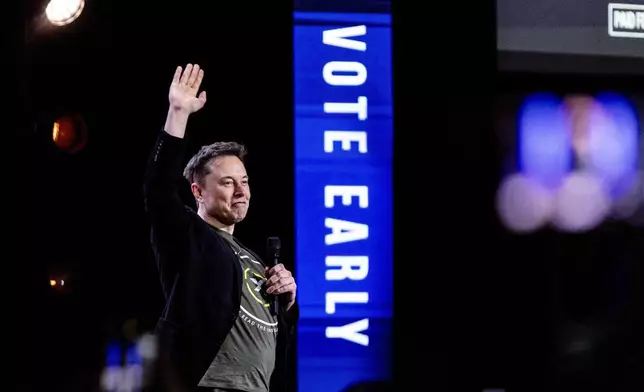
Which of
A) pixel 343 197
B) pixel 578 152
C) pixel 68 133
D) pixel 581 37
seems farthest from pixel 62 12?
pixel 578 152

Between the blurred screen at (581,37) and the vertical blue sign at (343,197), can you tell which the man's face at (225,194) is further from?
the blurred screen at (581,37)

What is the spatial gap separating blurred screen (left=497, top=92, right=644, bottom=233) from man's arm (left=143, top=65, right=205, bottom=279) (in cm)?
333

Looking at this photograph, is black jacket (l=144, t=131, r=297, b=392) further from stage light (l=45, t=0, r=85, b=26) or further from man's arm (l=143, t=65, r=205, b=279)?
stage light (l=45, t=0, r=85, b=26)

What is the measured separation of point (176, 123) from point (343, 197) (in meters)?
2.70

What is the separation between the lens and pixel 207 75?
229 inches

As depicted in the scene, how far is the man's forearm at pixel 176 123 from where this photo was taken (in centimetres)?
325

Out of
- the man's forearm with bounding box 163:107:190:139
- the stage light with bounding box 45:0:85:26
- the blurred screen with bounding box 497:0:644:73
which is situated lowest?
the man's forearm with bounding box 163:107:190:139

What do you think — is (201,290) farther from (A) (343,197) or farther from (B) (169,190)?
(A) (343,197)

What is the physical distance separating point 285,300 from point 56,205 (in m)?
2.48

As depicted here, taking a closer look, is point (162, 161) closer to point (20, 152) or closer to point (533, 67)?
point (20, 152)

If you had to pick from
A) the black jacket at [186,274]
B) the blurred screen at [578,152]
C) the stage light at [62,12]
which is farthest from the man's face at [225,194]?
the blurred screen at [578,152]

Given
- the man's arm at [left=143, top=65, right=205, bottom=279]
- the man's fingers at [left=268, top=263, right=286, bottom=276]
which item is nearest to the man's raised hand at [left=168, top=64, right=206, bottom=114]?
the man's arm at [left=143, top=65, right=205, bottom=279]

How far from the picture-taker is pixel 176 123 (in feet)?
10.7

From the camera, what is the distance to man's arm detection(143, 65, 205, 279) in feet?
10.5
